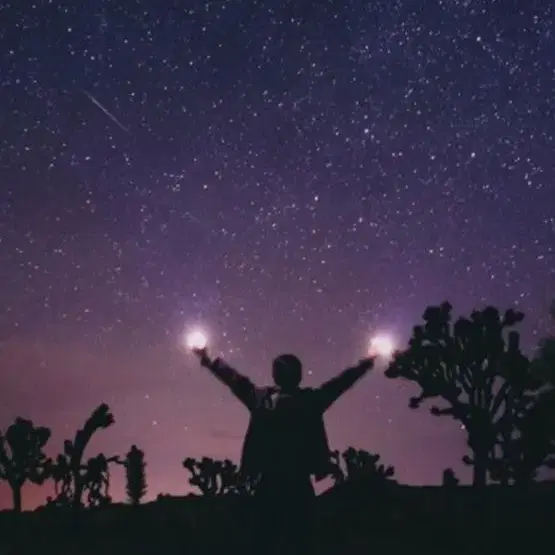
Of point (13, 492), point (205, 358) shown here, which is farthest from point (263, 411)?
point (13, 492)

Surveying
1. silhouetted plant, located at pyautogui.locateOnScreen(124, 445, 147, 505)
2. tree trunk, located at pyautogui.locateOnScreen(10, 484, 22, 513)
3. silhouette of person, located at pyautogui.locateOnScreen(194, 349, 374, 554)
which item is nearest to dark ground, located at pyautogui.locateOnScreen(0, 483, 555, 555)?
silhouette of person, located at pyautogui.locateOnScreen(194, 349, 374, 554)

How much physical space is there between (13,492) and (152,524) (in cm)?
1875

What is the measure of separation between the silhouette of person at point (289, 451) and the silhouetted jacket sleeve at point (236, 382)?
0.28 feet

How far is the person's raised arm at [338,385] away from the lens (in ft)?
19.2

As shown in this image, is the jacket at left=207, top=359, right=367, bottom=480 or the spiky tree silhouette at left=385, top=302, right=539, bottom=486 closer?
the jacket at left=207, top=359, right=367, bottom=480

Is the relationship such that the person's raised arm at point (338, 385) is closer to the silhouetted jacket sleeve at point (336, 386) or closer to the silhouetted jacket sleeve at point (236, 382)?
the silhouetted jacket sleeve at point (336, 386)

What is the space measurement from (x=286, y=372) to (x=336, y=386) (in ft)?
1.31

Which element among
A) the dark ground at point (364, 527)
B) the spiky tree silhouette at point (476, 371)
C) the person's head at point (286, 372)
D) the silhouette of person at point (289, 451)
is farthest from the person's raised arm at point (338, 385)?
the spiky tree silhouette at point (476, 371)

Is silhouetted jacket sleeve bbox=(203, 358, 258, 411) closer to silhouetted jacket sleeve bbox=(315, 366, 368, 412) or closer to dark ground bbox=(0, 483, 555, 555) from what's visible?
silhouetted jacket sleeve bbox=(315, 366, 368, 412)

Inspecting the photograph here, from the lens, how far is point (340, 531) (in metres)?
20.6

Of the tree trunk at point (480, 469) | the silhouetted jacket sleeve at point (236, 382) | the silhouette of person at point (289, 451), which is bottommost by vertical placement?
the silhouette of person at point (289, 451)

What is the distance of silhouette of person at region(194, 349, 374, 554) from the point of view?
5.82 metres

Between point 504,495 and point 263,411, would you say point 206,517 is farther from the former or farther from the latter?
point 263,411

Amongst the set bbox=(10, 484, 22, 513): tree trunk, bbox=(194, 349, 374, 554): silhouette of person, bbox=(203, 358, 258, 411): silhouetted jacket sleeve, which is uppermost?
bbox=(10, 484, 22, 513): tree trunk
